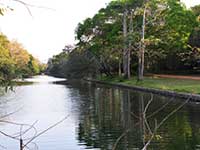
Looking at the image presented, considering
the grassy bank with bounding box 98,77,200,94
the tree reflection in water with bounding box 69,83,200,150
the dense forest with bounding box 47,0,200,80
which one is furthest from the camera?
the dense forest with bounding box 47,0,200,80

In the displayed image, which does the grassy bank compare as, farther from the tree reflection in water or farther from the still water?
the tree reflection in water

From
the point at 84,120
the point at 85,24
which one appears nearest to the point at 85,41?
the point at 85,24

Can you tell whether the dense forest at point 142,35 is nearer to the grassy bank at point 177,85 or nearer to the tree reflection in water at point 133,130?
the grassy bank at point 177,85

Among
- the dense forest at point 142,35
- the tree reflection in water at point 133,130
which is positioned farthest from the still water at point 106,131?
the dense forest at point 142,35

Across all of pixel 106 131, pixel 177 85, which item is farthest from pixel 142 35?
pixel 106 131

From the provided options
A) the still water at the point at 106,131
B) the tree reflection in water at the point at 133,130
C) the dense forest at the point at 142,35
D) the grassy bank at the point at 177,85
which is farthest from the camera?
the dense forest at the point at 142,35

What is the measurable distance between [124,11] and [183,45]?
8465 millimetres

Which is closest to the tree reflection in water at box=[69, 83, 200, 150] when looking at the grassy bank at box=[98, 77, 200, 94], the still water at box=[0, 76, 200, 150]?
the still water at box=[0, 76, 200, 150]

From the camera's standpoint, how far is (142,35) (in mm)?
51562

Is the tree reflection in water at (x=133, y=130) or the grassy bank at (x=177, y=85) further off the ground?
the grassy bank at (x=177, y=85)

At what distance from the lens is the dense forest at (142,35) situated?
5444 cm

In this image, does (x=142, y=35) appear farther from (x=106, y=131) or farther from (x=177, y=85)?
(x=106, y=131)

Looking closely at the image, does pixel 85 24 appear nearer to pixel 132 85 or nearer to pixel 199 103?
pixel 132 85

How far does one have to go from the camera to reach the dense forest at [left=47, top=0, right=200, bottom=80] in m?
54.4
